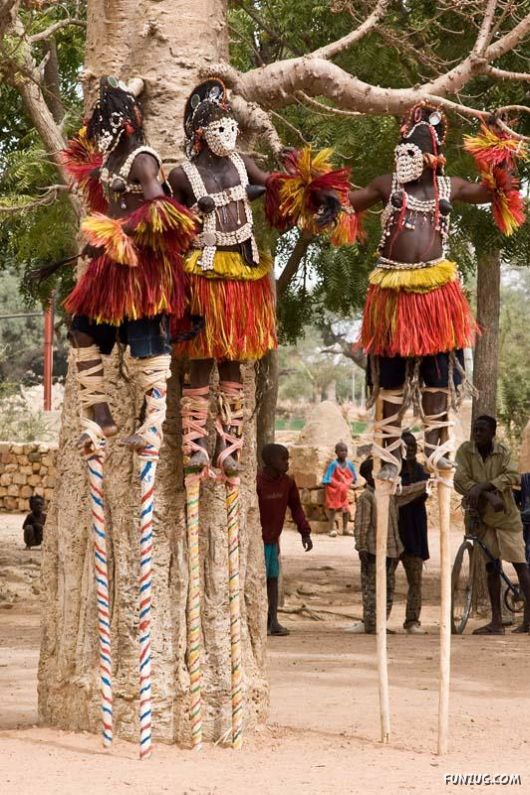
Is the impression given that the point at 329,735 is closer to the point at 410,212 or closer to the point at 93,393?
the point at 93,393

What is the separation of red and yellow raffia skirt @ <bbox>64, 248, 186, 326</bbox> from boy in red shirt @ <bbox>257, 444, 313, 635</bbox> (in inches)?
211

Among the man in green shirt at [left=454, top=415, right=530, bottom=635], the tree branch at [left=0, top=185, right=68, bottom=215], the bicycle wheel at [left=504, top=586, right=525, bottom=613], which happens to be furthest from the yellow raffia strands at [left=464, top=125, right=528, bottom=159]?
the bicycle wheel at [left=504, top=586, right=525, bottom=613]

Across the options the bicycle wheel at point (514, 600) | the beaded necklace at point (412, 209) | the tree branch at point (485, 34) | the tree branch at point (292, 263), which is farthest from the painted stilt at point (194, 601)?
the tree branch at point (292, 263)

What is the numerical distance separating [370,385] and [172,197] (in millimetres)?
1237

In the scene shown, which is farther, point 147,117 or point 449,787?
point 147,117

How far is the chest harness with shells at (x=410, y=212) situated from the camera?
5.26m

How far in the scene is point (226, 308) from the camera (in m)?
5.13

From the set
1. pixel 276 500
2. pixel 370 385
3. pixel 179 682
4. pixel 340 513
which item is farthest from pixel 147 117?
pixel 340 513

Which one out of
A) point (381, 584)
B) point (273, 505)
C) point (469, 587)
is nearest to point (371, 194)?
point (381, 584)

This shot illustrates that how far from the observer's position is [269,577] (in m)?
10.4

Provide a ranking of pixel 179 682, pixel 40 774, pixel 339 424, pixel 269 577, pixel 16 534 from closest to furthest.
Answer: pixel 40 774
pixel 179 682
pixel 269 577
pixel 16 534
pixel 339 424

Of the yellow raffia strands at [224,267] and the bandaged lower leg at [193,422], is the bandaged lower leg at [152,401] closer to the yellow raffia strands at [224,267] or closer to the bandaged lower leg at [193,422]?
the bandaged lower leg at [193,422]

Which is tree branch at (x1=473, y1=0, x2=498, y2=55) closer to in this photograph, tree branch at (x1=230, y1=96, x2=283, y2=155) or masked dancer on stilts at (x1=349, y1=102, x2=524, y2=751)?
masked dancer on stilts at (x1=349, y1=102, x2=524, y2=751)

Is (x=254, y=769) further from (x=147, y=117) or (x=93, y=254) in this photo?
(x=147, y=117)
